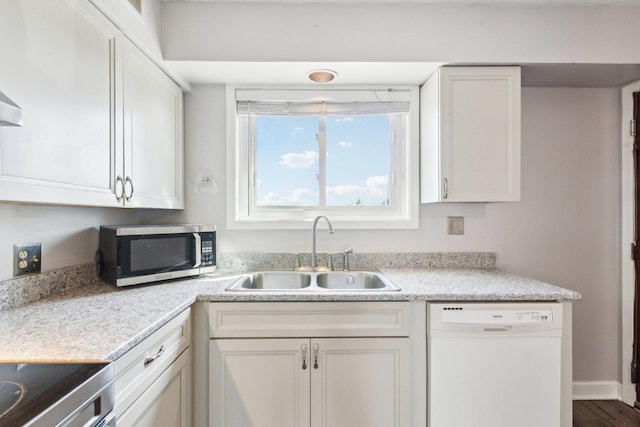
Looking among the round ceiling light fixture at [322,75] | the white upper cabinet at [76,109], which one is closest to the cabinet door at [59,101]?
the white upper cabinet at [76,109]

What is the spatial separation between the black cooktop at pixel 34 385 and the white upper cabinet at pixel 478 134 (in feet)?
5.38

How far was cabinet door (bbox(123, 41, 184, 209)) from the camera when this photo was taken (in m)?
1.44

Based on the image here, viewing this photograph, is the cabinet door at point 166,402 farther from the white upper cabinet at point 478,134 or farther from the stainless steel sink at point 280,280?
the white upper cabinet at point 478,134

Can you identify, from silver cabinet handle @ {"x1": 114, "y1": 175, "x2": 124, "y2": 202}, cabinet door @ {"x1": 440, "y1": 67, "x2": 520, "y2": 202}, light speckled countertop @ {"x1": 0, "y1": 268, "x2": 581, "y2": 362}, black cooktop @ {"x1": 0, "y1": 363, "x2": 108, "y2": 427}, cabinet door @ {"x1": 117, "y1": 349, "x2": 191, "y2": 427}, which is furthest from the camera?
cabinet door @ {"x1": 440, "y1": 67, "x2": 520, "y2": 202}

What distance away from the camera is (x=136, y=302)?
4.09 feet

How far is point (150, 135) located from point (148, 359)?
43.1 inches

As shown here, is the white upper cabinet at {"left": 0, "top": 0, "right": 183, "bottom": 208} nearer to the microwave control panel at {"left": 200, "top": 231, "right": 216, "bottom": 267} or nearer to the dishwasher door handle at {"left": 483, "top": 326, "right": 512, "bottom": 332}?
the microwave control panel at {"left": 200, "top": 231, "right": 216, "bottom": 267}

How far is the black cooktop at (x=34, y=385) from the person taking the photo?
0.57m

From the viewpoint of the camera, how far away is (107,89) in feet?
4.23

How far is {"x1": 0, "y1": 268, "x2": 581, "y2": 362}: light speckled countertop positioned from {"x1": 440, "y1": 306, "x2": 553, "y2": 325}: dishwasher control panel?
0.05 meters

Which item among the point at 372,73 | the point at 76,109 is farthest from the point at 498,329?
the point at 76,109

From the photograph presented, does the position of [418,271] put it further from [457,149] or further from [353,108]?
[353,108]

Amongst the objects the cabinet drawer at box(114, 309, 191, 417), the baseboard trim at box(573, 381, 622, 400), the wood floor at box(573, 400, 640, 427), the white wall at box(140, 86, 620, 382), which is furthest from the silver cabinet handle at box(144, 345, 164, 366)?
the baseboard trim at box(573, 381, 622, 400)

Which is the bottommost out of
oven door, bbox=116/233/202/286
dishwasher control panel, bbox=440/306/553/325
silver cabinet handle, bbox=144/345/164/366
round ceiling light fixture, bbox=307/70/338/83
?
silver cabinet handle, bbox=144/345/164/366
